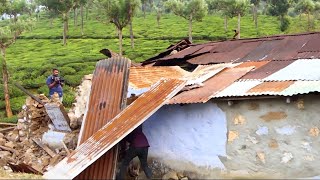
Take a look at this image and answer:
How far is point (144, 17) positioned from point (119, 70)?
47149 mm

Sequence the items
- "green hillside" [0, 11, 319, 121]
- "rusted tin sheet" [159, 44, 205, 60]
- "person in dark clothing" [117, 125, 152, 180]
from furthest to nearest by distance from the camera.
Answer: "green hillside" [0, 11, 319, 121]
"rusted tin sheet" [159, 44, 205, 60]
"person in dark clothing" [117, 125, 152, 180]

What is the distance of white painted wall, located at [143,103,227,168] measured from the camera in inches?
309

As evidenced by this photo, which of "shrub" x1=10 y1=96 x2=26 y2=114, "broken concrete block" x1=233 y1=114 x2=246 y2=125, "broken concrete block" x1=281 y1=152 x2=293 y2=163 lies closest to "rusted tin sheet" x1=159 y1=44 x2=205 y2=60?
"broken concrete block" x1=233 y1=114 x2=246 y2=125

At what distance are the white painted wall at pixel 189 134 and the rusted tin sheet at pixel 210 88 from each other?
0.77 feet

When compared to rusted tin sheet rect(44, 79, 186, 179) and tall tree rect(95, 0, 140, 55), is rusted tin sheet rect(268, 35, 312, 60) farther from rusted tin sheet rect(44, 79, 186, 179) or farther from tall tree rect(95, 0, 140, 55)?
tall tree rect(95, 0, 140, 55)

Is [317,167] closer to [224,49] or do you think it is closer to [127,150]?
[127,150]

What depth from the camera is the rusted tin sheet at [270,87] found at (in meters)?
7.29

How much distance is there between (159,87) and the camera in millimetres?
8484

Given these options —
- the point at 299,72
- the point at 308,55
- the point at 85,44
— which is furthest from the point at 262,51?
the point at 85,44

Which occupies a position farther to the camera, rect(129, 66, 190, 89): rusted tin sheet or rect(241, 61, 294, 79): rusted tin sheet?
rect(129, 66, 190, 89): rusted tin sheet

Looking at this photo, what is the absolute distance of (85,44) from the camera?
124 feet

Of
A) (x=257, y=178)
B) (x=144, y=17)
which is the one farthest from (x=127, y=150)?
(x=144, y=17)

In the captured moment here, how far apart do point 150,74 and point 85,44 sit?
2851cm

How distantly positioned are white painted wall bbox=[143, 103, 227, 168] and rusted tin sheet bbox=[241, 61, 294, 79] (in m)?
1.32
